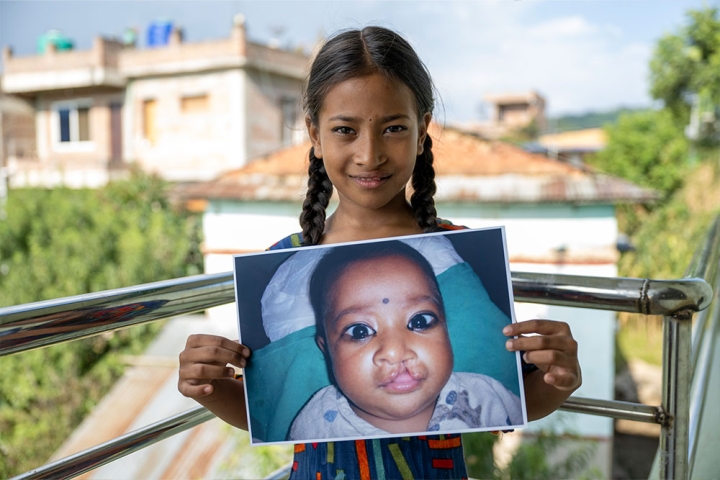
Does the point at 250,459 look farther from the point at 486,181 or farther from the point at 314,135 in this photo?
the point at 486,181

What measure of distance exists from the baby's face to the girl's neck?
141mm

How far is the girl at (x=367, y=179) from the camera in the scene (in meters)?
0.99

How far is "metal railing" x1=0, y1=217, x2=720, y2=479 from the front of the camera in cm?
97

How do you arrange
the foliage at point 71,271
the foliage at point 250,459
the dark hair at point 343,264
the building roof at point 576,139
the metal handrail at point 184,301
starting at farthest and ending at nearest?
1. the building roof at point 576,139
2. the foliage at point 71,271
3. the foliage at point 250,459
4. the dark hair at point 343,264
5. the metal handrail at point 184,301

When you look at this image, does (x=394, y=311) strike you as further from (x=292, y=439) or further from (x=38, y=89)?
Answer: (x=38, y=89)

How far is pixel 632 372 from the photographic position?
10047 millimetres

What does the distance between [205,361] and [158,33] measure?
16479mm

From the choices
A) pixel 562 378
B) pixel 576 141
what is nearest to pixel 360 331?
pixel 562 378

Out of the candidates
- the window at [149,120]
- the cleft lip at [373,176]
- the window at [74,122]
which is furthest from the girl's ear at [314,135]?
the window at [74,122]

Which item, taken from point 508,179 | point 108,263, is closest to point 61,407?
point 108,263

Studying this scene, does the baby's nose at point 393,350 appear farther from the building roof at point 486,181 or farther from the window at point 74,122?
the window at point 74,122

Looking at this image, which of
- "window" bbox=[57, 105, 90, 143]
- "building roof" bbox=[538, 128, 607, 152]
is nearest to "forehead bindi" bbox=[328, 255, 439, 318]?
"window" bbox=[57, 105, 90, 143]

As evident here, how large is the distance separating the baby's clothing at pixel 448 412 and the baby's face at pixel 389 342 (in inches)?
0.5

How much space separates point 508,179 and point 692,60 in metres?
8.78
